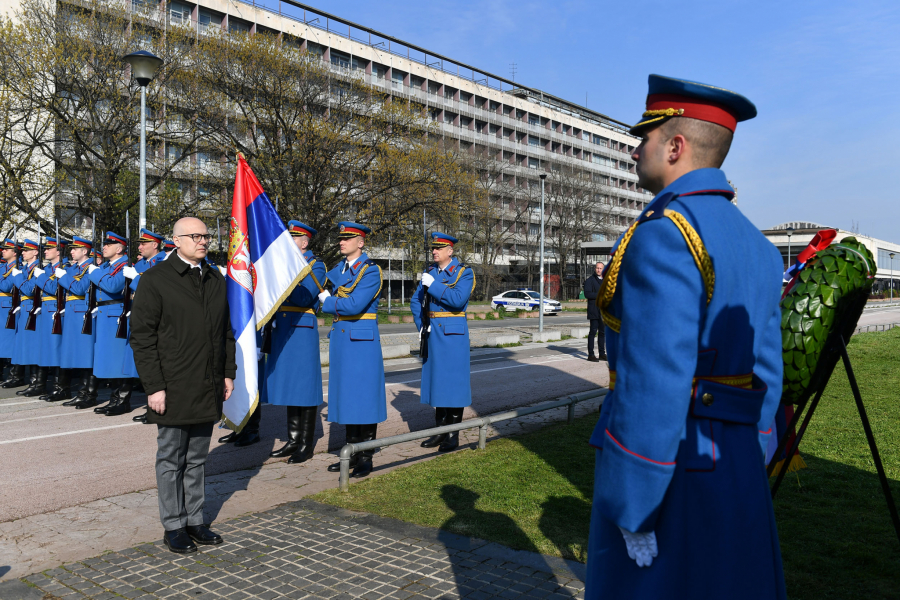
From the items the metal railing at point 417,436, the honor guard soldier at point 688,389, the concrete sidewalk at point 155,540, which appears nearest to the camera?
the honor guard soldier at point 688,389

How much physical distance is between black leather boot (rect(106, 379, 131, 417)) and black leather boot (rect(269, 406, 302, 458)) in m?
3.51

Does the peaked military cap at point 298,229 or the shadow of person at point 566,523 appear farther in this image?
the peaked military cap at point 298,229

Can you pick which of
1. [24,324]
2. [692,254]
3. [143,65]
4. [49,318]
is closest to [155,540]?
[692,254]

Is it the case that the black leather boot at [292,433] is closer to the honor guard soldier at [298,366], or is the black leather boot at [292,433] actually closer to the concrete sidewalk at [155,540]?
the honor guard soldier at [298,366]

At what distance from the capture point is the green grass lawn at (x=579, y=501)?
166 inches

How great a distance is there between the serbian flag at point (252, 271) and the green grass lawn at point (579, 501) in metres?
1.18

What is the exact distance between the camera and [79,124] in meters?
24.2

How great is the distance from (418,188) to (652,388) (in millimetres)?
25655

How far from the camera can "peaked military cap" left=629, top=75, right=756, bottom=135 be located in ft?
7.12

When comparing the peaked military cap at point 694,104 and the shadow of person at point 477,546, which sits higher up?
the peaked military cap at point 694,104

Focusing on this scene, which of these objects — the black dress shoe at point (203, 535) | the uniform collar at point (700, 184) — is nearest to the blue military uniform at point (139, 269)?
the black dress shoe at point (203, 535)

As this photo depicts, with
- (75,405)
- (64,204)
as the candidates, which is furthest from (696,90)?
(64,204)

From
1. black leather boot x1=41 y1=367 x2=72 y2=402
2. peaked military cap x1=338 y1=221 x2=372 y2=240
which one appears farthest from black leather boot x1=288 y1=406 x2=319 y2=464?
black leather boot x1=41 y1=367 x2=72 y2=402

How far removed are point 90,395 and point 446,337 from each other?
19.5 ft
